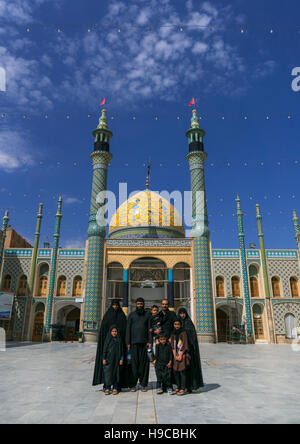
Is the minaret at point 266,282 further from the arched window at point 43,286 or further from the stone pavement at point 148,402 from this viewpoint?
the stone pavement at point 148,402

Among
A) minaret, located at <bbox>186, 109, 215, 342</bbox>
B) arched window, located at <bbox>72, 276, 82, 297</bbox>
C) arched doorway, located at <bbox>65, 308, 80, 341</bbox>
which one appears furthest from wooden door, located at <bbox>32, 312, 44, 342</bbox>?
minaret, located at <bbox>186, 109, 215, 342</bbox>

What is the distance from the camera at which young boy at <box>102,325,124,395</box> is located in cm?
459

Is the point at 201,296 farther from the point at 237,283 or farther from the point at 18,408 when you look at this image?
the point at 18,408

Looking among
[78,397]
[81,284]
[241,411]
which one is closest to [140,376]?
[78,397]

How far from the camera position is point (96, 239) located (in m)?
19.4

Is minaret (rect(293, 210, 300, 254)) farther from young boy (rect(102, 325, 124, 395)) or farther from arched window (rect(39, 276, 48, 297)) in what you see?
young boy (rect(102, 325, 124, 395))

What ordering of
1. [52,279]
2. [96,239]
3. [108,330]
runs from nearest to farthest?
[108,330], [96,239], [52,279]

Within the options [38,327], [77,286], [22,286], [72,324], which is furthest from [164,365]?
[72,324]

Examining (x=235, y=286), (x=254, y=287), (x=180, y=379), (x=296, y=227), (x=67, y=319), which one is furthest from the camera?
(x=296, y=227)

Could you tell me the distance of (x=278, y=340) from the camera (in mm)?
18906

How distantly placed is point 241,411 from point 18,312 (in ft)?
61.0

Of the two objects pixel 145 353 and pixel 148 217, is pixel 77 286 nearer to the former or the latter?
pixel 148 217

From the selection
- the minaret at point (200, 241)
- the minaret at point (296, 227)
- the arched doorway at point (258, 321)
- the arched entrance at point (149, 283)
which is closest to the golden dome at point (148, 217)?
Answer: the arched entrance at point (149, 283)

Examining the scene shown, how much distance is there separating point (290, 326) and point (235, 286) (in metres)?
4.05
